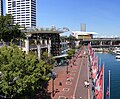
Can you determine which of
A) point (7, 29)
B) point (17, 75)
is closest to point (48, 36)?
point (7, 29)

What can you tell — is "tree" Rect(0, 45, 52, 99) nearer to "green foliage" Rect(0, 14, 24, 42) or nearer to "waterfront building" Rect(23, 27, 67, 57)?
"green foliage" Rect(0, 14, 24, 42)

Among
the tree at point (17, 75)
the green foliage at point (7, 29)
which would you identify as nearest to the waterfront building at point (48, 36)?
the green foliage at point (7, 29)

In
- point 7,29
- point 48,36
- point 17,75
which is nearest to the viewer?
point 17,75

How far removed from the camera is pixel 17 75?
30875 mm

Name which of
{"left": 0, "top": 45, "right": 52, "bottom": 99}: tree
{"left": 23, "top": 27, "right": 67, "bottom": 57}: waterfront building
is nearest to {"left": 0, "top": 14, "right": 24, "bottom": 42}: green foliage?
{"left": 23, "top": 27, "right": 67, "bottom": 57}: waterfront building

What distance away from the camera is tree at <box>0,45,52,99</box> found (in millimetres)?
30734

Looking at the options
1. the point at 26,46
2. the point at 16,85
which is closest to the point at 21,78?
the point at 16,85

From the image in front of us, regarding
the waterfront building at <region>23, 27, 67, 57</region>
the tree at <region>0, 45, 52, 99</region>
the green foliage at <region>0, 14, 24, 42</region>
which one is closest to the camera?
the tree at <region>0, 45, 52, 99</region>

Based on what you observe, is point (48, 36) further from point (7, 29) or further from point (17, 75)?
point (17, 75)

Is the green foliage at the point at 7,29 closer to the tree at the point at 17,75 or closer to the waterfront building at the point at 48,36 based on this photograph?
the waterfront building at the point at 48,36

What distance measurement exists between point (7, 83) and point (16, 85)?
1.21 metres

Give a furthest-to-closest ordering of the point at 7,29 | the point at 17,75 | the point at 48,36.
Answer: the point at 48,36 < the point at 7,29 < the point at 17,75

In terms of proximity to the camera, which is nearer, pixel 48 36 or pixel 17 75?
pixel 17 75

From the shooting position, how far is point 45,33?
3984 inches
